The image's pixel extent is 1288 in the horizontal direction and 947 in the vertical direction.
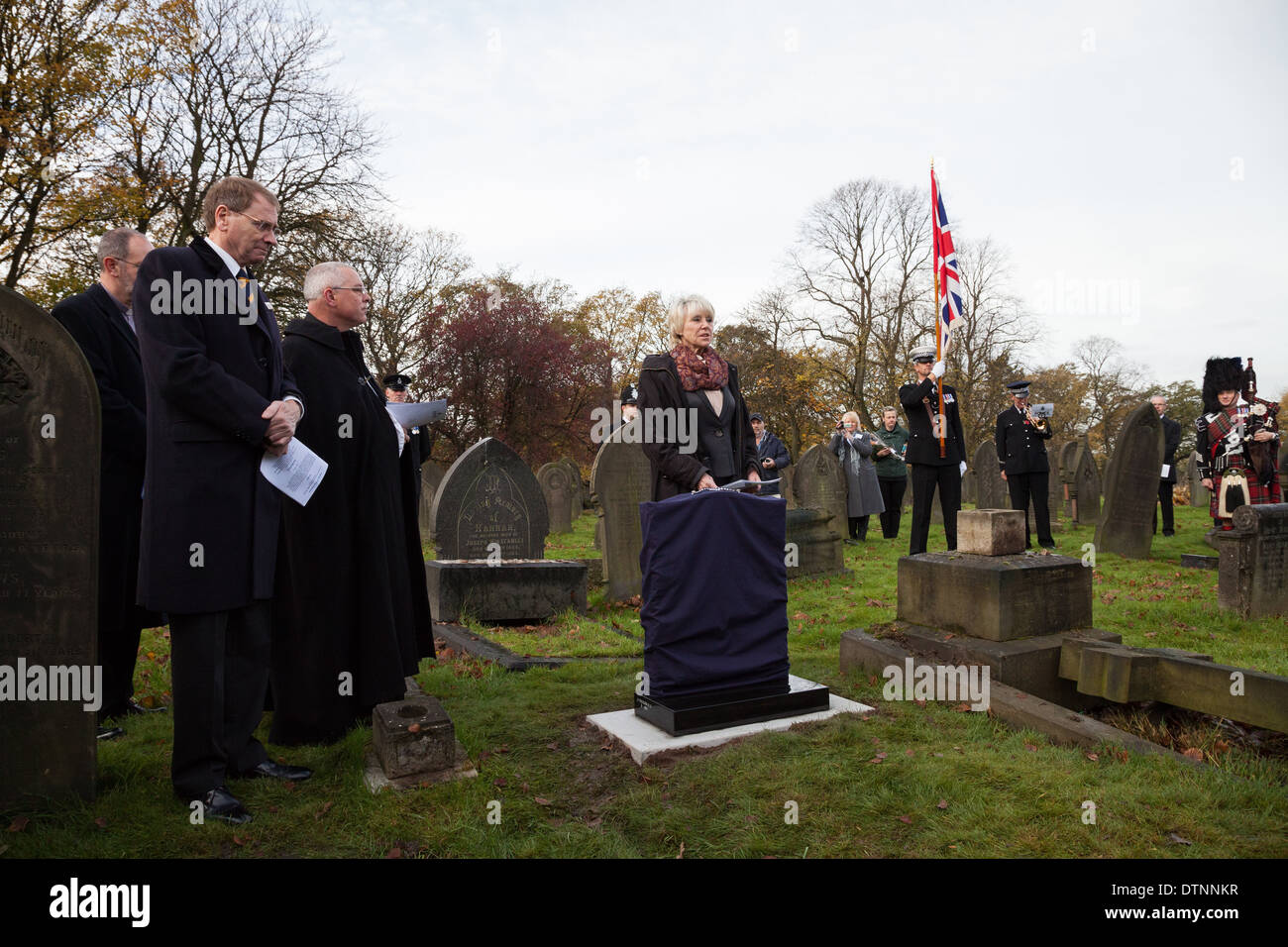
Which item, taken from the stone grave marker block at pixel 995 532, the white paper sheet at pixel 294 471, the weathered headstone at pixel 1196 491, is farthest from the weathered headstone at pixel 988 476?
the white paper sheet at pixel 294 471

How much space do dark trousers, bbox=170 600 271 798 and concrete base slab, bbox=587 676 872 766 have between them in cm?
171

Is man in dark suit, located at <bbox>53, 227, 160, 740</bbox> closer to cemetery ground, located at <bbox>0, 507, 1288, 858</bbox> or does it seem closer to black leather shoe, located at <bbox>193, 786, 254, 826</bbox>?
cemetery ground, located at <bbox>0, 507, 1288, 858</bbox>

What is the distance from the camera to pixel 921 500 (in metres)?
8.67

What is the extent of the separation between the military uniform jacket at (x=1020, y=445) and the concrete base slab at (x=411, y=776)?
9.75 meters

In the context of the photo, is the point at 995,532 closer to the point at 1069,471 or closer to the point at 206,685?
the point at 206,685

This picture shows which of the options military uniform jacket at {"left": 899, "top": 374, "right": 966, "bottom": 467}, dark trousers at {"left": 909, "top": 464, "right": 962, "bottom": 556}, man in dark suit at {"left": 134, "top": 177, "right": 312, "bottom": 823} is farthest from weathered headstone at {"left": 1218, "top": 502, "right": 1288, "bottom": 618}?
man in dark suit at {"left": 134, "top": 177, "right": 312, "bottom": 823}

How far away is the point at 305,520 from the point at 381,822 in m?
1.57

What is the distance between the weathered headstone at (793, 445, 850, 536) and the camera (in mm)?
14156

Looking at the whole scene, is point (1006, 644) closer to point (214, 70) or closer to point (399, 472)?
point (399, 472)

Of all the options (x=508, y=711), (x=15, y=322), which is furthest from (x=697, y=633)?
(x=15, y=322)

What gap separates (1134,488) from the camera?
10492 mm

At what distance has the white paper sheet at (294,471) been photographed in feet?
10.7

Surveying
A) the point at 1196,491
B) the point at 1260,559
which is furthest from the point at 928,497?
the point at 1196,491

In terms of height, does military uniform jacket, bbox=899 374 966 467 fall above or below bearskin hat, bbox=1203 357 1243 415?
below
